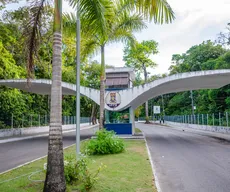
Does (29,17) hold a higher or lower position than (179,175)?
higher

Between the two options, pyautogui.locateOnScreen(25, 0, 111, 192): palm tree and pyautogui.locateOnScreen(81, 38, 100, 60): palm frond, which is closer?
pyautogui.locateOnScreen(25, 0, 111, 192): palm tree

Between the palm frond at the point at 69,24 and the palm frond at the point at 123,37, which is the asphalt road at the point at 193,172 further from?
the palm frond at the point at 123,37

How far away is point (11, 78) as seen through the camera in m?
20.8

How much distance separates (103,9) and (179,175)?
5307 mm

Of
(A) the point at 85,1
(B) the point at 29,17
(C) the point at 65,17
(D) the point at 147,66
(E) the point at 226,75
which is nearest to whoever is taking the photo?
(A) the point at 85,1

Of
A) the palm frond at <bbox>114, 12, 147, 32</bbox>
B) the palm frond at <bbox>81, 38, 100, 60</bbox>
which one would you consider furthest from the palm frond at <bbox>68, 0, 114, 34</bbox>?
the palm frond at <bbox>81, 38, 100, 60</bbox>

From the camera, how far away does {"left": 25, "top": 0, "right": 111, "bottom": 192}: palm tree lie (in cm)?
569

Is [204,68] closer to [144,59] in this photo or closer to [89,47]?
[144,59]

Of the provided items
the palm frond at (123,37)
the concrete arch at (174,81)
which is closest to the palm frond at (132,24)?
the palm frond at (123,37)

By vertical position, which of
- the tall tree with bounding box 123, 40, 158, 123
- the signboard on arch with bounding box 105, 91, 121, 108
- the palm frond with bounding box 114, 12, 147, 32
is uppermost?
the tall tree with bounding box 123, 40, 158, 123

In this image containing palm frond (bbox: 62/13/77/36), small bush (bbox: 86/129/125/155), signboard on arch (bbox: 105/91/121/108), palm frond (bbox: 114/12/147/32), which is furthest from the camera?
signboard on arch (bbox: 105/91/121/108)

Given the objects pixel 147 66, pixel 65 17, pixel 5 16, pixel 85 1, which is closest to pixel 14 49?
pixel 5 16

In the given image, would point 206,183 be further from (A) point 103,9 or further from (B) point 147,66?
(B) point 147,66

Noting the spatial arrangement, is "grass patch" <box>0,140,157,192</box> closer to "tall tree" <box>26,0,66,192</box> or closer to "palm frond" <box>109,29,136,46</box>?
"tall tree" <box>26,0,66,192</box>
